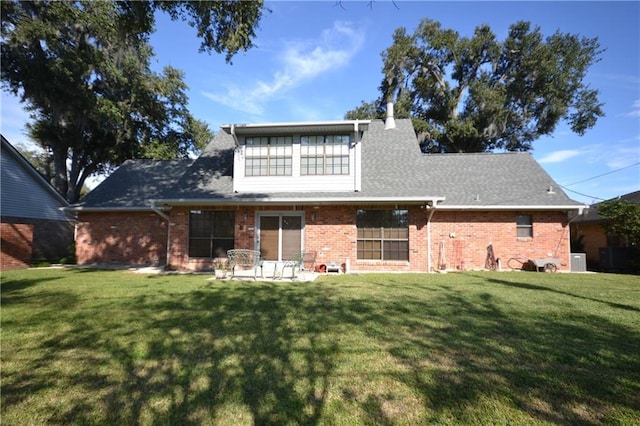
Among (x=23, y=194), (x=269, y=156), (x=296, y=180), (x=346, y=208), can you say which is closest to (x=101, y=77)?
(x=23, y=194)

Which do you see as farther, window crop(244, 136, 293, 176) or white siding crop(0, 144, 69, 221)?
white siding crop(0, 144, 69, 221)

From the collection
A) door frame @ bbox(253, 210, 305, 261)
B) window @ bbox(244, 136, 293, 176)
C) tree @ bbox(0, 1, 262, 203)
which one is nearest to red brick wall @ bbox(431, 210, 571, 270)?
door frame @ bbox(253, 210, 305, 261)

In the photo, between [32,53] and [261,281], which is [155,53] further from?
[261,281]

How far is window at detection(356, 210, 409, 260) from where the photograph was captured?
1293 centimetres

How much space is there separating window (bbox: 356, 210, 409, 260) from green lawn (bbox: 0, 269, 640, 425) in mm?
5457

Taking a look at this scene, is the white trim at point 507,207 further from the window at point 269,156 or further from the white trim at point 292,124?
the window at point 269,156

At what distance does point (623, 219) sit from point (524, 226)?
12.2 ft

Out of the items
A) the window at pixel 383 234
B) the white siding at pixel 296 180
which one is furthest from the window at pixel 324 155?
the window at pixel 383 234

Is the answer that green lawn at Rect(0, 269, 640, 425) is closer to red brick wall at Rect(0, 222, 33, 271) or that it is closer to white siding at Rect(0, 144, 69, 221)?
red brick wall at Rect(0, 222, 33, 271)

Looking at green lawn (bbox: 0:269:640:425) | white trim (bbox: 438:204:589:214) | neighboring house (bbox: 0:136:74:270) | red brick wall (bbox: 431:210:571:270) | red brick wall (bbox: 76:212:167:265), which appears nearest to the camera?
green lawn (bbox: 0:269:640:425)

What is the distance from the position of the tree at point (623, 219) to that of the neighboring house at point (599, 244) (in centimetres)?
80

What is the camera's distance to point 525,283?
984 centimetres

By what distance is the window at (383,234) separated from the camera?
12.9 meters

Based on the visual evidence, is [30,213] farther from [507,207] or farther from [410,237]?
→ [507,207]
